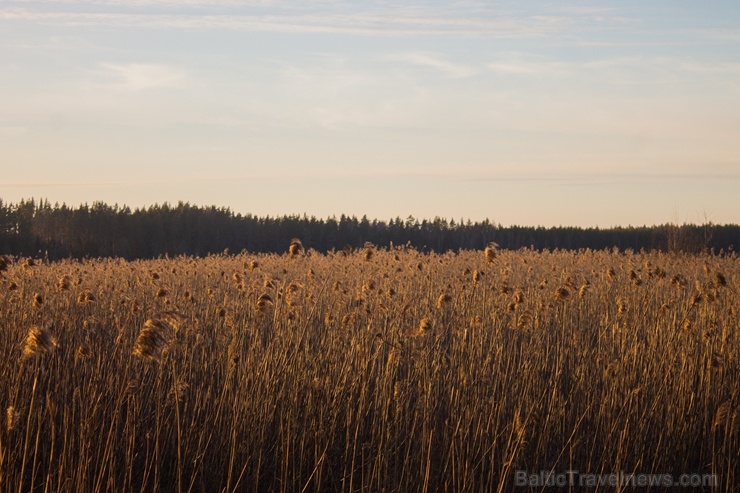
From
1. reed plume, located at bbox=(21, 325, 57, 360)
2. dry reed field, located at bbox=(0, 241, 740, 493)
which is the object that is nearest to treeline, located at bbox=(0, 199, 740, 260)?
dry reed field, located at bbox=(0, 241, 740, 493)

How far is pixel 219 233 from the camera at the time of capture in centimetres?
4966

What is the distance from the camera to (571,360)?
668cm

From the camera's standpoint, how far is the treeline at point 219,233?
44.3m

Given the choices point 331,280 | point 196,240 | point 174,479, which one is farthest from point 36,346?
point 196,240

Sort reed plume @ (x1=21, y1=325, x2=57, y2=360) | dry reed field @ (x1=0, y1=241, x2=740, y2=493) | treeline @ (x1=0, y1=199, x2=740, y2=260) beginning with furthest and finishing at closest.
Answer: treeline @ (x1=0, y1=199, x2=740, y2=260)
dry reed field @ (x1=0, y1=241, x2=740, y2=493)
reed plume @ (x1=21, y1=325, x2=57, y2=360)

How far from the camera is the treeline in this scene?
44.3 m

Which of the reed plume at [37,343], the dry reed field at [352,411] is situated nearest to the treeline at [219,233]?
the dry reed field at [352,411]

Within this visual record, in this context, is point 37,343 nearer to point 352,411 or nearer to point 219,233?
point 352,411

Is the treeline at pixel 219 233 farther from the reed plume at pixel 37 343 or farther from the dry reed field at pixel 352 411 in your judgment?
the reed plume at pixel 37 343

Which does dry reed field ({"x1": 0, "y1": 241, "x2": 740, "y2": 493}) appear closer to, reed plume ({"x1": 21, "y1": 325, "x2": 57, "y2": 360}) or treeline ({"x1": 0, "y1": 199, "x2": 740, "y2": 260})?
reed plume ({"x1": 21, "y1": 325, "x2": 57, "y2": 360})

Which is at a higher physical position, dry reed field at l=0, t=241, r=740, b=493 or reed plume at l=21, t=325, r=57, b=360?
reed plume at l=21, t=325, r=57, b=360

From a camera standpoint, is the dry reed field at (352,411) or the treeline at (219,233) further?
the treeline at (219,233)

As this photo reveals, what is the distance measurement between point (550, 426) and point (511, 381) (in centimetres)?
69

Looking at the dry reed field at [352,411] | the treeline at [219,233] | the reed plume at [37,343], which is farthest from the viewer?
the treeline at [219,233]
